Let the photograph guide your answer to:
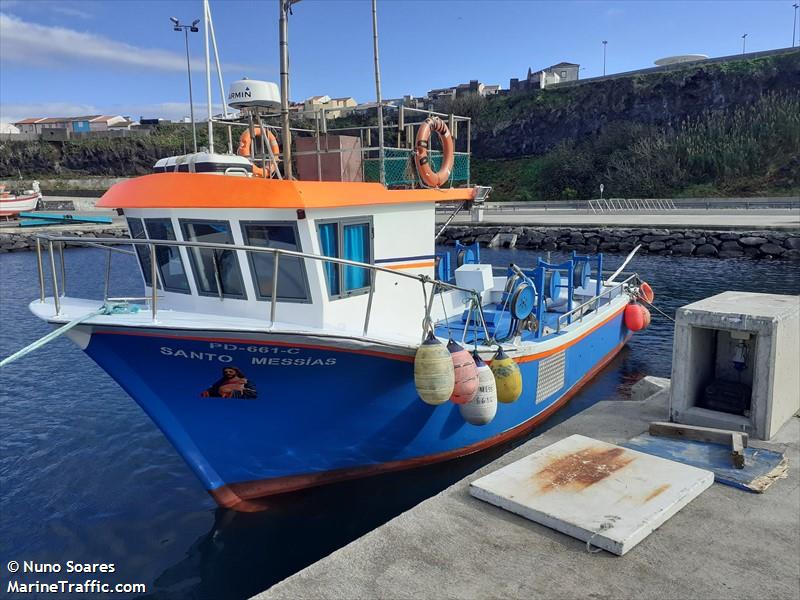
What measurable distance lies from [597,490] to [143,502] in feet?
17.8

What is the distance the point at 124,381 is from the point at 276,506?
2.18 metres

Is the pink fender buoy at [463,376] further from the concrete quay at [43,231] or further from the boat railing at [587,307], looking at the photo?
the concrete quay at [43,231]

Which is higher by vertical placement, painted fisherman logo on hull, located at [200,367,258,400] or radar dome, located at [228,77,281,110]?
radar dome, located at [228,77,281,110]

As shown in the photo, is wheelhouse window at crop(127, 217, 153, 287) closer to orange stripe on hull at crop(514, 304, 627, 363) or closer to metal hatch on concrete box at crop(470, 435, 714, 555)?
metal hatch on concrete box at crop(470, 435, 714, 555)

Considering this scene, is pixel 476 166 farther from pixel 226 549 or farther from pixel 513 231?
pixel 226 549

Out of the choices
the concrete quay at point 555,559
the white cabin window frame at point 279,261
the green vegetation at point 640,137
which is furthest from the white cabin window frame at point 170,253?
the green vegetation at point 640,137

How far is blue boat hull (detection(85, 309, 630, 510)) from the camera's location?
5465mm

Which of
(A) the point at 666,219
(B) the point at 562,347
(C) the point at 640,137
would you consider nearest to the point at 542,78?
(C) the point at 640,137

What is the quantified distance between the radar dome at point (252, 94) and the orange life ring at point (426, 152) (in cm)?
184

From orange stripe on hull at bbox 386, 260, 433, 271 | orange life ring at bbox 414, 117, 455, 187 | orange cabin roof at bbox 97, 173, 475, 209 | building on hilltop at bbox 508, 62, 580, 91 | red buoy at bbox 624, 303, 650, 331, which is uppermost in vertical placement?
building on hilltop at bbox 508, 62, 580, 91

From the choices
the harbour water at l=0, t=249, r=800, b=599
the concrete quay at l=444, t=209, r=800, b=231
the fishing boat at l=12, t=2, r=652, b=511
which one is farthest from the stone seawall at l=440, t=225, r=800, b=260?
the fishing boat at l=12, t=2, r=652, b=511

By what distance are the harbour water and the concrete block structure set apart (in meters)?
2.92

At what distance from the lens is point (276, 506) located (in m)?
6.56

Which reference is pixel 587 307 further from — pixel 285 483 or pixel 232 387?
pixel 232 387
